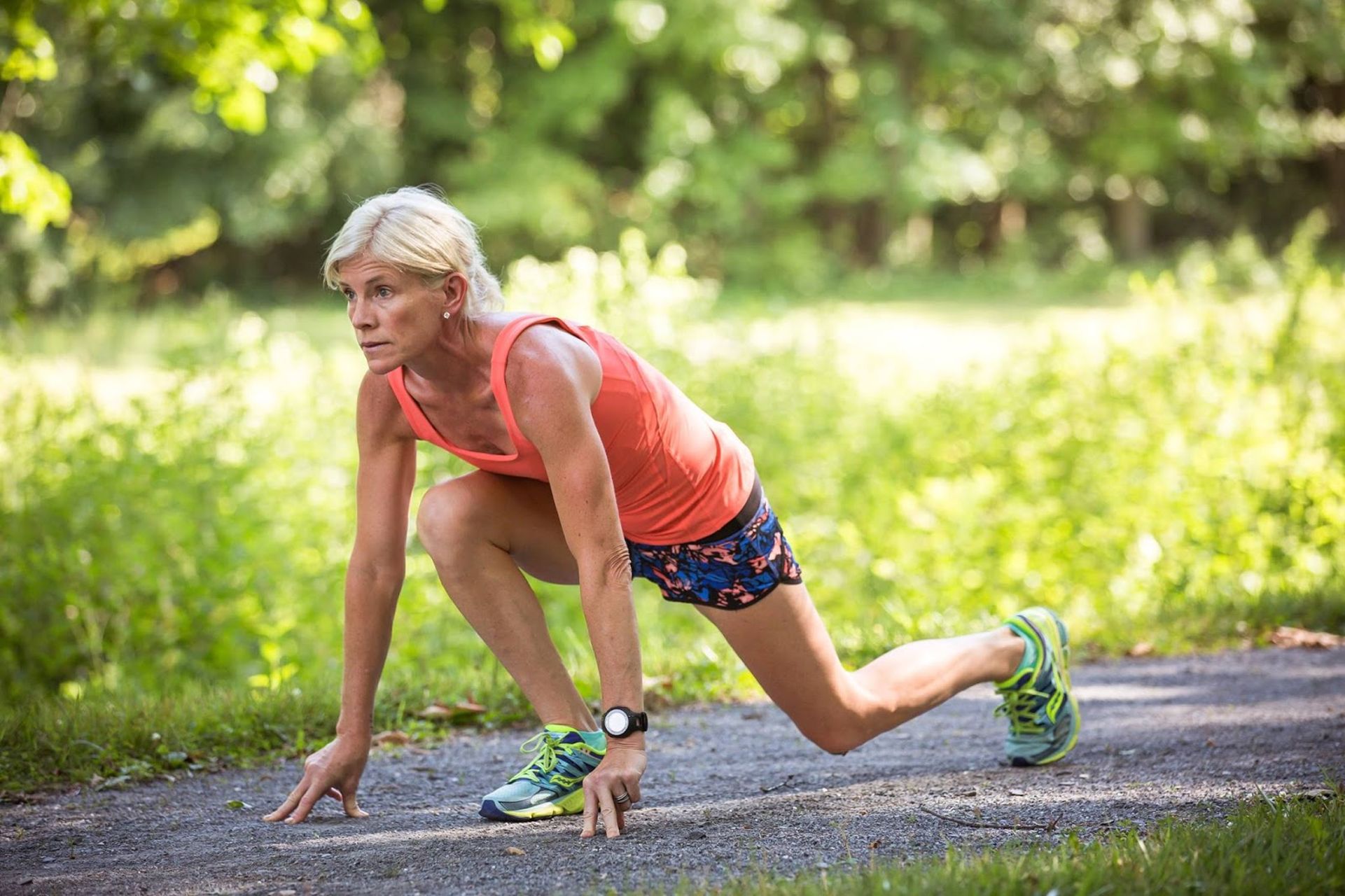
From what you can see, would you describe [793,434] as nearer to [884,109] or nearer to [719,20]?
[719,20]

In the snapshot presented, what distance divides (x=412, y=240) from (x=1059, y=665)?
87.8 inches

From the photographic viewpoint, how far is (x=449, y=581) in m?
3.41

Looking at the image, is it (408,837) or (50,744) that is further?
(50,744)

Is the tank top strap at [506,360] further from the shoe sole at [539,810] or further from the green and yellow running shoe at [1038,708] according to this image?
the green and yellow running shoe at [1038,708]

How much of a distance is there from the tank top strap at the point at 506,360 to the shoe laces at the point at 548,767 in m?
0.76

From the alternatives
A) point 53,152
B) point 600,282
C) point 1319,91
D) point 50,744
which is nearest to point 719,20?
point 53,152

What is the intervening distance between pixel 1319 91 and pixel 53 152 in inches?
995

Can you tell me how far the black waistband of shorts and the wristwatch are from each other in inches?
23.6

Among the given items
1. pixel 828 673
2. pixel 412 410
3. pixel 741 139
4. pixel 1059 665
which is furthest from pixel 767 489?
pixel 741 139

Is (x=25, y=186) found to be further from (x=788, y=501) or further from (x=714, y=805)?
(x=714, y=805)

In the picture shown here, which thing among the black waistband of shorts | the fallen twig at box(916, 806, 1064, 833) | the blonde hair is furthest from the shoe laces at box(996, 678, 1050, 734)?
the blonde hair

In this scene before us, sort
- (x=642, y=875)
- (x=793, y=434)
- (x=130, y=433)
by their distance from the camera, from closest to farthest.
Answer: (x=642, y=875) → (x=130, y=433) → (x=793, y=434)

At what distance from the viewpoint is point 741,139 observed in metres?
26.6

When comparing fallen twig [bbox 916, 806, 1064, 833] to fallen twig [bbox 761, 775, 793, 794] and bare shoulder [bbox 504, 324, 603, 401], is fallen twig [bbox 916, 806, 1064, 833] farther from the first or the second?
bare shoulder [bbox 504, 324, 603, 401]
